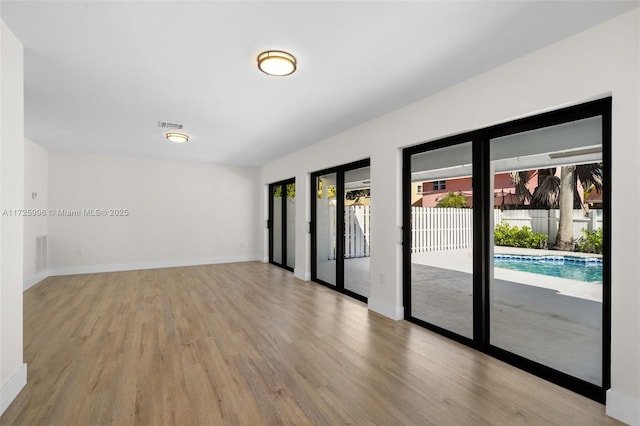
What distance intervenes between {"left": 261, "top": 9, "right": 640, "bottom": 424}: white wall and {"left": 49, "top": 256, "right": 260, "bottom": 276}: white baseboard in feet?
16.8

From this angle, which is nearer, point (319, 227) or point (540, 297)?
point (540, 297)

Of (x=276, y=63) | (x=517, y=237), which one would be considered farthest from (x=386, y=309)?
(x=276, y=63)

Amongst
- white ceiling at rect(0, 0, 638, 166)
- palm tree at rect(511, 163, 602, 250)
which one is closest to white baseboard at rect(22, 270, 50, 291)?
white ceiling at rect(0, 0, 638, 166)

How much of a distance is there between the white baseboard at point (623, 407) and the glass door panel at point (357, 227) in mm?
2697

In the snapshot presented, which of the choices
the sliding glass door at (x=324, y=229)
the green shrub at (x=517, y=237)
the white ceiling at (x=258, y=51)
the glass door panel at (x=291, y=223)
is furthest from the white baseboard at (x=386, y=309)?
the glass door panel at (x=291, y=223)

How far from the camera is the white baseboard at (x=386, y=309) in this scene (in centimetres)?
371

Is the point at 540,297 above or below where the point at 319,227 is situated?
below

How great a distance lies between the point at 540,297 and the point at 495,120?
8.32 ft

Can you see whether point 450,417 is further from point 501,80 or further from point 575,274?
point 501,80

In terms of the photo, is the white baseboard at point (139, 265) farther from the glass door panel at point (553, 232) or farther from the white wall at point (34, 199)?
the glass door panel at point (553, 232)

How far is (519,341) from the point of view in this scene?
2.85 meters

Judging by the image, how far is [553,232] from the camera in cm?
256

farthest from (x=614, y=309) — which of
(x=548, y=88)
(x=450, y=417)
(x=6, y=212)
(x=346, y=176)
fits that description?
(x=6, y=212)

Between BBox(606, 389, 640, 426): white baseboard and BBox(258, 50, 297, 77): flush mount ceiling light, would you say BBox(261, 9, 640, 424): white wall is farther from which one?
BBox(258, 50, 297, 77): flush mount ceiling light
